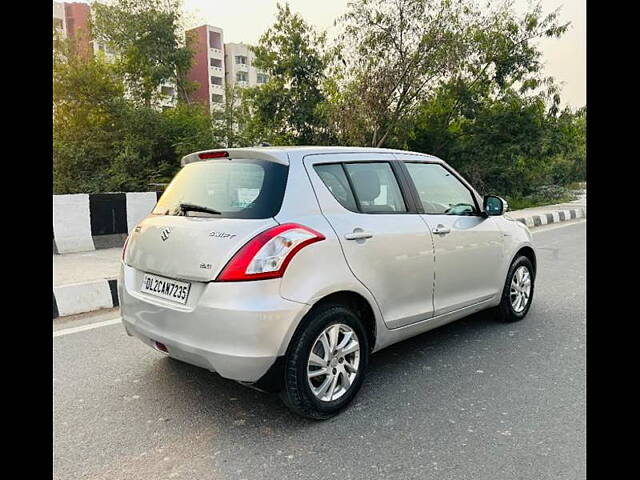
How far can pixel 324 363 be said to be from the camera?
2953 millimetres

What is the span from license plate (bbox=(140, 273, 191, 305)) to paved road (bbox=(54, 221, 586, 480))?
2.20 ft

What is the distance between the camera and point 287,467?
2.47 m

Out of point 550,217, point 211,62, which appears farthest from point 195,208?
point 211,62

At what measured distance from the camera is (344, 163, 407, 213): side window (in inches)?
132

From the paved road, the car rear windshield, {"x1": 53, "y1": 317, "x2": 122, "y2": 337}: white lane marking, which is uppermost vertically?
the car rear windshield

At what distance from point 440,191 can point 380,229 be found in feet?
3.18

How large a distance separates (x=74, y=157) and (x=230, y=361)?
34.8 ft

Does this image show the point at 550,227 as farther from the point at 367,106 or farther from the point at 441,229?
the point at 441,229

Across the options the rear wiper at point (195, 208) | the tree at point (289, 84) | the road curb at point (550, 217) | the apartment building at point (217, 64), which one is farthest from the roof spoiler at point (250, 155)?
the apartment building at point (217, 64)

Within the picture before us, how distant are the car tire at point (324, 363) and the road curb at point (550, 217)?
34.1ft

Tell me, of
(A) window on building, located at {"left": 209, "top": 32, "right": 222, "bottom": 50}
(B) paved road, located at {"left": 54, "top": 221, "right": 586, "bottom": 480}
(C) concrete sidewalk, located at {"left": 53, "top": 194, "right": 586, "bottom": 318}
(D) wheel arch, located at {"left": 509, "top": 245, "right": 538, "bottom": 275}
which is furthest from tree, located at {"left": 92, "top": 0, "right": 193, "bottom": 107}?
(A) window on building, located at {"left": 209, "top": 32, "right": 222, "bottom": 50}

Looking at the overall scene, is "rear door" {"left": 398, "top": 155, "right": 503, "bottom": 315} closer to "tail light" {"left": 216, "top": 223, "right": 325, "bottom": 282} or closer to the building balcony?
"tail light" {"left": 216, "top": 223, "right": 325, "bottom": 282}

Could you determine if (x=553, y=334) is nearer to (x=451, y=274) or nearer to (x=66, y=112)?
(x=451, y=274)
